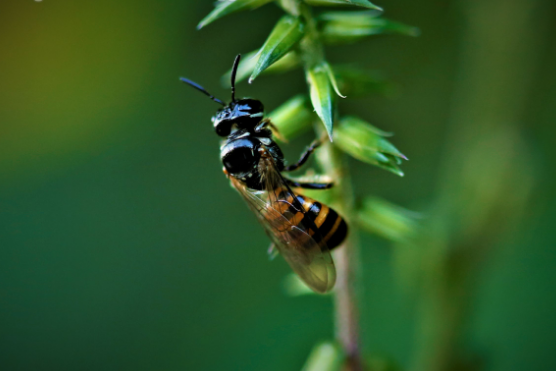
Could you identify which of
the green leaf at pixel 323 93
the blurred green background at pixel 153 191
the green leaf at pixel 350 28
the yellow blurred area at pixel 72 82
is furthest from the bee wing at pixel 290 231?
the yellow blurred area at pixel 72 82

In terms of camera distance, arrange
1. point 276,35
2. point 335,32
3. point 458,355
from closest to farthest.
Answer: point 276,35 < point 335,32 < point 458,355

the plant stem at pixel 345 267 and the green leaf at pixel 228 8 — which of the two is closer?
the green leaf at pixel 228 8

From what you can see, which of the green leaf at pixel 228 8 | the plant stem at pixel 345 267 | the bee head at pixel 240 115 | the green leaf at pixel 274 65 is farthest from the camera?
the bee head at pixel 240 115

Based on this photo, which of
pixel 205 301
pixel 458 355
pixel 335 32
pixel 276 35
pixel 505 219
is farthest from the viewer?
pixel 205 301

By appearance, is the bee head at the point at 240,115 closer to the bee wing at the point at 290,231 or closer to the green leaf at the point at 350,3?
the bee wing at the point at 290,231

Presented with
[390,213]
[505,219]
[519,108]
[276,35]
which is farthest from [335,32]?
[519,108]

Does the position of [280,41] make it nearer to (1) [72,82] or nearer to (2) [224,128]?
(2) [224,128]

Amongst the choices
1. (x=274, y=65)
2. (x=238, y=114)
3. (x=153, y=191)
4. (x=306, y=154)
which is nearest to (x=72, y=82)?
(x=153, y=191)

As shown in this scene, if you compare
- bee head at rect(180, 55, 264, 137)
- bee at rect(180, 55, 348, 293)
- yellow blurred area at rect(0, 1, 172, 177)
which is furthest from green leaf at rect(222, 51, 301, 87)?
yellow blurred area at rect(0, 1, 172, 177)

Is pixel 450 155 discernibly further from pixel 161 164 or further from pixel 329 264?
pixel 161 164
